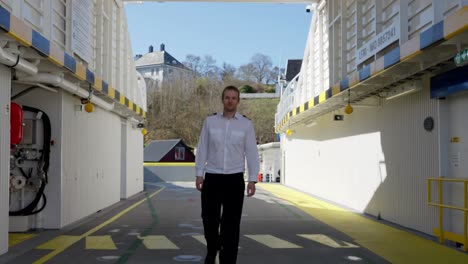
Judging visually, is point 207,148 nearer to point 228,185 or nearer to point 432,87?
point 228,185

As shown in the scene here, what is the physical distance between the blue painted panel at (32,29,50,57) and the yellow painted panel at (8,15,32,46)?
0.53 ft

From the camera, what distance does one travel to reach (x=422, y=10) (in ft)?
27.2

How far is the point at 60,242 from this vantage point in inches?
319

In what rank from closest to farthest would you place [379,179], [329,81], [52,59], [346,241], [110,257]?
[110,257], [52,59], [346,241], [379,179], [329,81]

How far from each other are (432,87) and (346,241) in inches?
112

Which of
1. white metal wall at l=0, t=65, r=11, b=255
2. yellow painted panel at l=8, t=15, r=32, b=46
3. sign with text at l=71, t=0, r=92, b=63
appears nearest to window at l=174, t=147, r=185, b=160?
sign with text at l=71, t=0, r=92, b=63

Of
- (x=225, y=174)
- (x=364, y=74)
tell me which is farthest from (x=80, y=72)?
(x=225, y=174)

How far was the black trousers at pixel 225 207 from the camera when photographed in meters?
4.98

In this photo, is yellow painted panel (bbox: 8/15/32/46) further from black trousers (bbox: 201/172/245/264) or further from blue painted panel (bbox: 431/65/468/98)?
blue painted panel (bbox: 431/65/468/98)

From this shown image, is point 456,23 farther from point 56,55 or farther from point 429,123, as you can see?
point 56,55

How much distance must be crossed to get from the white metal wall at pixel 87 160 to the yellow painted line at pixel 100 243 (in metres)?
1.51

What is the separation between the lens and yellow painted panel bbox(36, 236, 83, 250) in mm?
7643

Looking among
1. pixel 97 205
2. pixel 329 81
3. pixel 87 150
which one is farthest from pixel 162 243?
pixel 329 81

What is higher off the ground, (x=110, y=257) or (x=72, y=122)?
(x=72, y=122)
